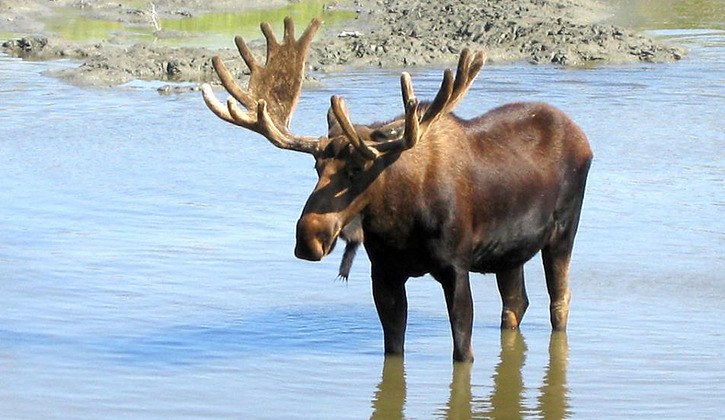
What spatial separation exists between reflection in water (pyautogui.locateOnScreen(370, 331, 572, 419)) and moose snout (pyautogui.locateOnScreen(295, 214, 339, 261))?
0.87 meters

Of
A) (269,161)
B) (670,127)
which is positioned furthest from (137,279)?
(670,127)

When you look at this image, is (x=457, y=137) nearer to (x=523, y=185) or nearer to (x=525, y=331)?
(x=523, y=185)

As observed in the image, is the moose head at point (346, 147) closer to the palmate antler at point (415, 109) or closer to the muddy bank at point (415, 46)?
the palmate antler at point (415, 109)

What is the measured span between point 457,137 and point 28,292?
10.4ft

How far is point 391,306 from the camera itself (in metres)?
7.68

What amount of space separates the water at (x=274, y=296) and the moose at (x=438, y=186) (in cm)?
45

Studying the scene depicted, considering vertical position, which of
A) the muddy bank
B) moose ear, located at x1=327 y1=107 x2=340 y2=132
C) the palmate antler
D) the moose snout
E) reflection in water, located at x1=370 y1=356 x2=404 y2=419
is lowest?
the muddy bank

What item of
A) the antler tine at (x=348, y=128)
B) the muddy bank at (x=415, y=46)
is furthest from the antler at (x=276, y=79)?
the muddy bank at (x=415, y=46)

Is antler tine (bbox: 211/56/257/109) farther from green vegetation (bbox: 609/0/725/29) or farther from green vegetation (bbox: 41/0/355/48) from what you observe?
green vegetation (bbox: 609/0/725/29)

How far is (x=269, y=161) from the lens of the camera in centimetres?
1355

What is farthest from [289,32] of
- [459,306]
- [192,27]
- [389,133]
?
[192,27]

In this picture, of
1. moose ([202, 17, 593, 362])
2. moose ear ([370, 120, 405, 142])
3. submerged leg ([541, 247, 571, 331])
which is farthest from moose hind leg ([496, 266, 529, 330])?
moose ear ([370, 120, 405, 142])

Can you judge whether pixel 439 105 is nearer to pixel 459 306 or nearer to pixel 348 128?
pixel 348 128

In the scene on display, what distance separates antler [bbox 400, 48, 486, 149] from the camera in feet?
22.7
